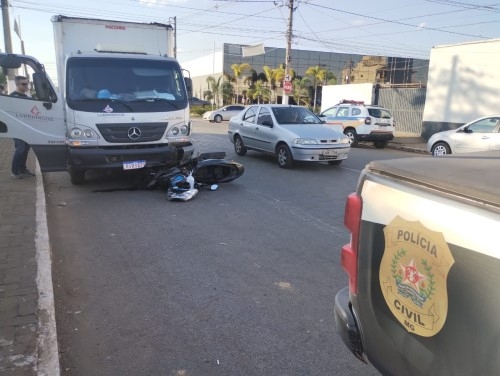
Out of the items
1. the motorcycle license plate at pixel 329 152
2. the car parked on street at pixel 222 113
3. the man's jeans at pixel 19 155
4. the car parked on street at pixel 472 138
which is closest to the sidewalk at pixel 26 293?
the man's jeans at pixel 19 155

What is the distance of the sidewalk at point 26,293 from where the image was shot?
2.86 metres

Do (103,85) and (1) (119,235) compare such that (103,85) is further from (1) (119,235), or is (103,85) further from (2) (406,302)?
(2) (406,302)

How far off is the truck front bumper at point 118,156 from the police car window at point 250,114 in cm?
468

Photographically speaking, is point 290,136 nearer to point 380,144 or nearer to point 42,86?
point 42,86

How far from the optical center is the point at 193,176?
8172mm

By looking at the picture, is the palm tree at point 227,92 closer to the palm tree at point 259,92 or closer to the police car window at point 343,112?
the palm tree at point 259,92

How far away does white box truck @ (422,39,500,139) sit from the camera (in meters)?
17.8

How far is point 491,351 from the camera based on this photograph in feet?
4.65

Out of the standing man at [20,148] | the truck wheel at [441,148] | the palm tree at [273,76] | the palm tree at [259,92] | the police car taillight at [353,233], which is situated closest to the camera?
the police car taillight at [353,233]

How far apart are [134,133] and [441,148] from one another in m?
10.2

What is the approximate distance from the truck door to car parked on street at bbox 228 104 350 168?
17.2 ft

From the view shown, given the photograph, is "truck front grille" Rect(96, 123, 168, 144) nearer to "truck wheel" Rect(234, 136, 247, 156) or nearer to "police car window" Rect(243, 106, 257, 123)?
"police car window" Rect(243, 106, 257, 123)

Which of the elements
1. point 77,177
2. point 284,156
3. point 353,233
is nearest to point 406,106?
point 284,156

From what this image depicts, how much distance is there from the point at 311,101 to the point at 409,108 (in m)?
26.7
